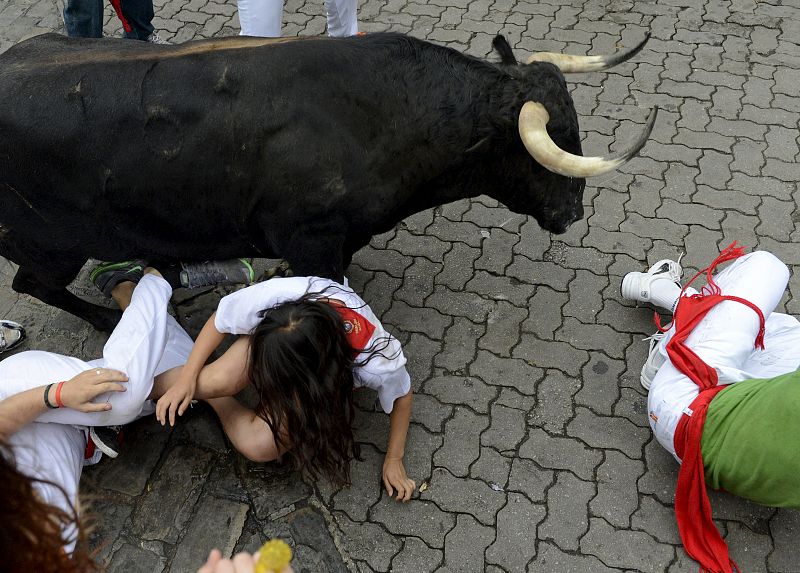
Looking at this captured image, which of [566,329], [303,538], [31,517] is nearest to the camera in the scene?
[31,517]

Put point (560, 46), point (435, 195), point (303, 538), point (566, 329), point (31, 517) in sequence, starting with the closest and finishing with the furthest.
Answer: point (31, 517) → point (303, 538) → point (435, 195) → point (566, 329) → point (560, 46)

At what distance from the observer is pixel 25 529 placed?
46.3 inches

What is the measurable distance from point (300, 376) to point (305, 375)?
0.06ft

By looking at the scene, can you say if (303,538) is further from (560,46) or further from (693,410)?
(560,46)

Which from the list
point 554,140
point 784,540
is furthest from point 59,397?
point 784,540

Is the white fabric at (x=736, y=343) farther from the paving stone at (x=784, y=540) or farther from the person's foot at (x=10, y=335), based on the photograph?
the person's foot at (x=10, y=335)

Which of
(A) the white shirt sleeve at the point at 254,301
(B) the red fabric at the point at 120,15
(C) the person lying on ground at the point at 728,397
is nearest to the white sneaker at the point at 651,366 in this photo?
(C) the person lying on ground at the point at 728,397

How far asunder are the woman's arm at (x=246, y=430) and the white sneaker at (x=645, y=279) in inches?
77.8

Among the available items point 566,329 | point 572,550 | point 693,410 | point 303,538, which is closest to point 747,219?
point 566,329

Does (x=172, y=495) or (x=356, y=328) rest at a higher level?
(x=356, y=328)

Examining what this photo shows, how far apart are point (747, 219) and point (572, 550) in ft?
7.91

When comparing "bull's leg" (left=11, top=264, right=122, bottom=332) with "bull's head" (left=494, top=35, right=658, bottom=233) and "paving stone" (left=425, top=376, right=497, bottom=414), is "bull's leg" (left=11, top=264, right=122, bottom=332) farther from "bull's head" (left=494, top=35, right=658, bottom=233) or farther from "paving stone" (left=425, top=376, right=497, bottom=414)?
"bull's head" (left=494, top=35, right=658, bottom=233)

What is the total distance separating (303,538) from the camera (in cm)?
304

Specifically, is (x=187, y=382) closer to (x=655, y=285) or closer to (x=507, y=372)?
(x=507, y=372)
